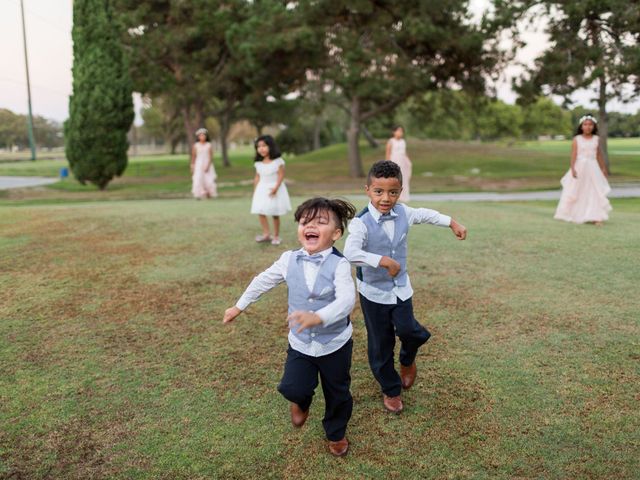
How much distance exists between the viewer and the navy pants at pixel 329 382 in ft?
9.89

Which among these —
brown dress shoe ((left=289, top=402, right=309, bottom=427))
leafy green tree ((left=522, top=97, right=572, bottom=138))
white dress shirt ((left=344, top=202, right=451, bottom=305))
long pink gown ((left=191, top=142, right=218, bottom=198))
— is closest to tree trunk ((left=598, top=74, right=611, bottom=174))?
long pink gown ((left=191, top=142, right=218, bottom=198))

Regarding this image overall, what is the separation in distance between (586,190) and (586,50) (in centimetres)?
1737

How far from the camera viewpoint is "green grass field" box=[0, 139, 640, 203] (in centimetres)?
2339

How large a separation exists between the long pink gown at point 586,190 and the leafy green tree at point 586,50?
578 inches

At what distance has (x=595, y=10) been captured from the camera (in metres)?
24.2

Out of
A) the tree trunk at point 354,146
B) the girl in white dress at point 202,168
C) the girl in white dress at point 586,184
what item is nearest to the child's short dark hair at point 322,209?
the girl in white dress at point 586,184

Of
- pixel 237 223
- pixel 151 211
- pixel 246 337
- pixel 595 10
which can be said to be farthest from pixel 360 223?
pixel 595 10

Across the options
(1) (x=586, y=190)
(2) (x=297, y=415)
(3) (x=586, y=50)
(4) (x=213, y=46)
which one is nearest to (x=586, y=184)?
(1) (x=586, y=190)

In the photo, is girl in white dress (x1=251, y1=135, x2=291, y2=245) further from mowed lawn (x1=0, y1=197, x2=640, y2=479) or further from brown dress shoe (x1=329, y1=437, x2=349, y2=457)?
brown dress shoe (x1=329, y1=437, x2=349, y2=457)

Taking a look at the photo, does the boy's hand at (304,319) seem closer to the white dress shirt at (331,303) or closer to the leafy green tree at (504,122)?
the white dress shirt at (331,303)

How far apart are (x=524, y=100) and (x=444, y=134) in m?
54.1

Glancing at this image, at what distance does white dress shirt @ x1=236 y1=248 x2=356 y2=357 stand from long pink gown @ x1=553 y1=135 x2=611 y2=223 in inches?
365

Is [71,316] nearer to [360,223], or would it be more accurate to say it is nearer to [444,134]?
[360,223]

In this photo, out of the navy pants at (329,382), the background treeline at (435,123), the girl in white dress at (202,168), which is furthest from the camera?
the background treeline at (435,123)
